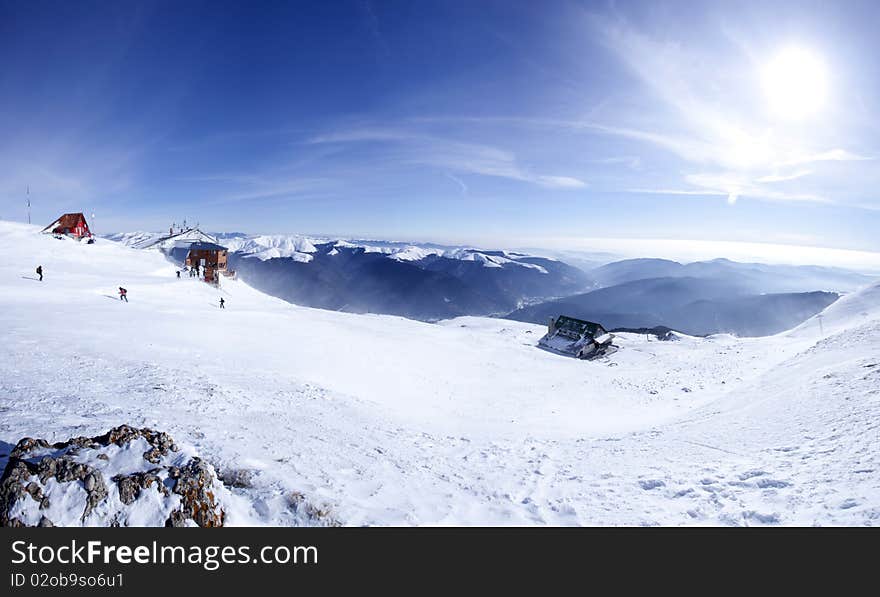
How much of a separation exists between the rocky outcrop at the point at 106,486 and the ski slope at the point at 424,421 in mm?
845

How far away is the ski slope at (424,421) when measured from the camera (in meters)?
7.96

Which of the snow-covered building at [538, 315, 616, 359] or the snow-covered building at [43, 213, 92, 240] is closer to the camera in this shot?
the snow-covered building at [538, 315, 616, 359]

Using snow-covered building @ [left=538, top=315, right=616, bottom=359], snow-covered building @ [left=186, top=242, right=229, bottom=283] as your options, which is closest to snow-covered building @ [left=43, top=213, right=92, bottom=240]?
snow-covered building @ [left=186, top=242, right=229, bottom=283]

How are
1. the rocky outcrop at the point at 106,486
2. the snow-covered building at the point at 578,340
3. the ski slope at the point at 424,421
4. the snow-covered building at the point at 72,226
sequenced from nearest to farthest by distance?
the rocky outcrop at the point at 106,486 < the ski slope at the point at 424,421 < the snow-covered building at the point at 578,340 < the snow-covered building at the point at 72,226

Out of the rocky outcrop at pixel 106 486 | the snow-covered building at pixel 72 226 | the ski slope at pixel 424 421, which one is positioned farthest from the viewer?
the snow-covered building at pixel 72 226

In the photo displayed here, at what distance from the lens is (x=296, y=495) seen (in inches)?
278

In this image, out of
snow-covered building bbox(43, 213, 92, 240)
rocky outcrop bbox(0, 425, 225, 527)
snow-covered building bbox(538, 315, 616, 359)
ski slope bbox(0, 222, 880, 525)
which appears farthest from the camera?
snow-covered building bbox(43, 213, 92, 240)

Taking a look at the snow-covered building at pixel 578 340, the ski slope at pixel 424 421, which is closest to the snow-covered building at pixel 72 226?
the ski slope at pixel 424 421

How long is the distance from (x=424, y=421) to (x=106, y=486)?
1188 cm

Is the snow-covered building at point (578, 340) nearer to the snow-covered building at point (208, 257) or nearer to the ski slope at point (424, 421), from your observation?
the ski slope at point (424, 421)

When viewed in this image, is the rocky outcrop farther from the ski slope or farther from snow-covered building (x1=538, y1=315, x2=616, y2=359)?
snow-covered building (x1=538, y1=315, x2=616, y2=359)

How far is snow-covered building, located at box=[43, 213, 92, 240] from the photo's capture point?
59.4 meters

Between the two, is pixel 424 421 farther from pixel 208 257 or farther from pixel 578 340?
pixel 208 257

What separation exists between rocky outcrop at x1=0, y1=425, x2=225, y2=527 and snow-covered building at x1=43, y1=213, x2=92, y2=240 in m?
75.4
